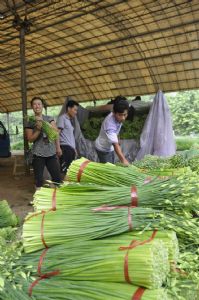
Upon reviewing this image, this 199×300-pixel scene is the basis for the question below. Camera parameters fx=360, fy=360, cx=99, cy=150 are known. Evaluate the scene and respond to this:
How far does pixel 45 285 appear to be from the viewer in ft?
5.15

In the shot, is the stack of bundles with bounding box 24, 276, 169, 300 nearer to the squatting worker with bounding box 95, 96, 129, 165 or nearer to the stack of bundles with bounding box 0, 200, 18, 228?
the stack of bundles with bounding box 0, 200, 18, 228

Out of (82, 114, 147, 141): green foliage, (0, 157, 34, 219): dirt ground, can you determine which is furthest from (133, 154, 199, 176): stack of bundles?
(82, 114, 147, 141): green foliage

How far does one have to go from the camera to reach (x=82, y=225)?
1.74 metres

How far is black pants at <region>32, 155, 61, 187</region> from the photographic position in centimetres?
485

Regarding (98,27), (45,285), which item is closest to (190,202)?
(45,285)

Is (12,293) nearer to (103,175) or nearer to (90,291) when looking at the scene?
(90,291)

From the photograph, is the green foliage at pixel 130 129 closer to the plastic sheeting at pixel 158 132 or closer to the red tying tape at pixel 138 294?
the plastic sheeting at pixel 158 132

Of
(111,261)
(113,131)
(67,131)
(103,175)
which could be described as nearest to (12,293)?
(111,261)

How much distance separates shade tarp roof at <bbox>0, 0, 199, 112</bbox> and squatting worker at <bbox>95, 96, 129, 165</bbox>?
4768 millimetres

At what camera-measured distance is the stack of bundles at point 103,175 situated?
205 centimetres

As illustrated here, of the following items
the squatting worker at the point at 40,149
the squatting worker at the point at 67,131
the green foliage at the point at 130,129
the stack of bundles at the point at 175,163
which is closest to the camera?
the stack of bundles at the point at 175,163

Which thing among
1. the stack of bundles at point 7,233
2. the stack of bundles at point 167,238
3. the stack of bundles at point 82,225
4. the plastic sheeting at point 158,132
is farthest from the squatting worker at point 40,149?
Result: the plastic sheeting at point 158,132

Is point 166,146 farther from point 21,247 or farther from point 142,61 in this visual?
point 21,247

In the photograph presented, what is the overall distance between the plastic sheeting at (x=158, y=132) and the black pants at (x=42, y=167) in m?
3.64
